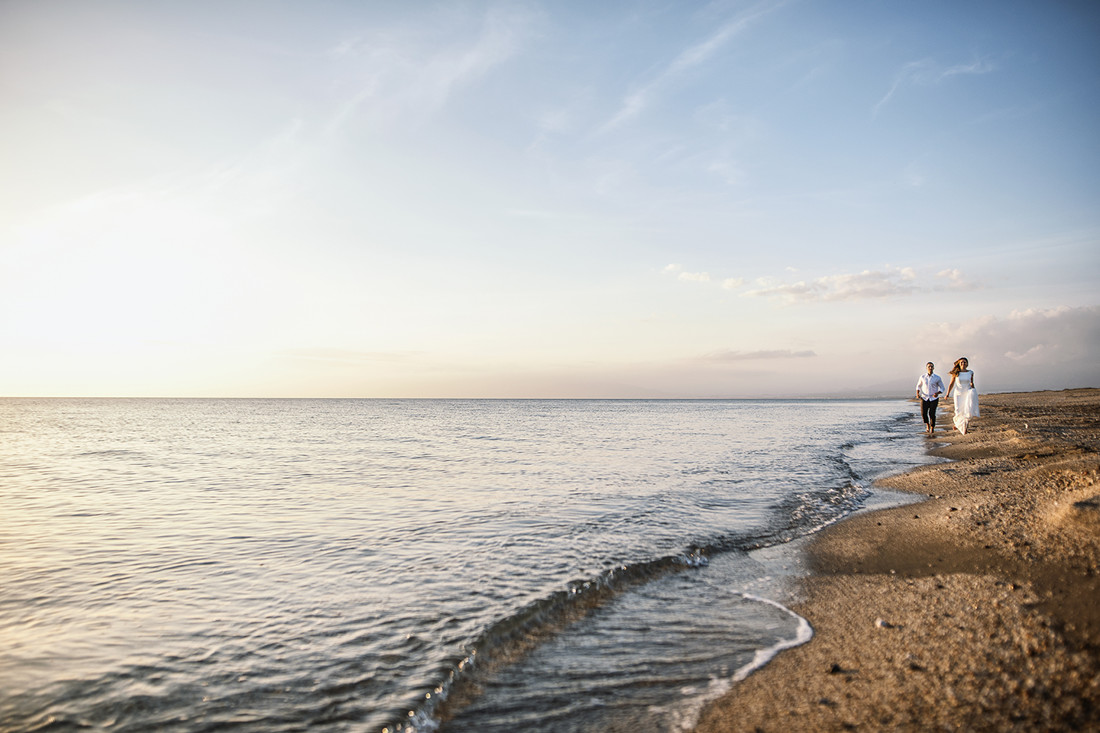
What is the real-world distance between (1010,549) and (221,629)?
29.4 ft

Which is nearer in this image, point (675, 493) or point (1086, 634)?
point (1086, 634)

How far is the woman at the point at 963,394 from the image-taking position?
62.0 feet

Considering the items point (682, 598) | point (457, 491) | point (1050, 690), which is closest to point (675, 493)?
point (457, 491)

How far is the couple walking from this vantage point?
19.0 meters

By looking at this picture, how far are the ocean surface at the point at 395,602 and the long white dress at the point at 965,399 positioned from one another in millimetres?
9731

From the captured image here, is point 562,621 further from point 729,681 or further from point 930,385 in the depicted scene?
point 930,385

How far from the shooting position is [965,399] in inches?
795

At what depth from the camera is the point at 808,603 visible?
5.72 m

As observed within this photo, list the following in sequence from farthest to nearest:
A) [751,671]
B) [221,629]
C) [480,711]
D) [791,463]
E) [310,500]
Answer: [791,463], [310,500], [221,629], [751,671], [480,711]

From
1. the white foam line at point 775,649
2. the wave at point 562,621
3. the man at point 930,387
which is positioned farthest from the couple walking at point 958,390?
the white foam line at point 775,649

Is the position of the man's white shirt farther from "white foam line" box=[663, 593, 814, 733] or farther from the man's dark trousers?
"white foam line" box=[663, 593, 814, 733]

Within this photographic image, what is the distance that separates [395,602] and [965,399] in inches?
887

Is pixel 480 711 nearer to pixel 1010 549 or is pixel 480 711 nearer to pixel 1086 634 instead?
pixel 1086 634

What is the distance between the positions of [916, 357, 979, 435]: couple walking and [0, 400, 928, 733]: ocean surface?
907 cm
